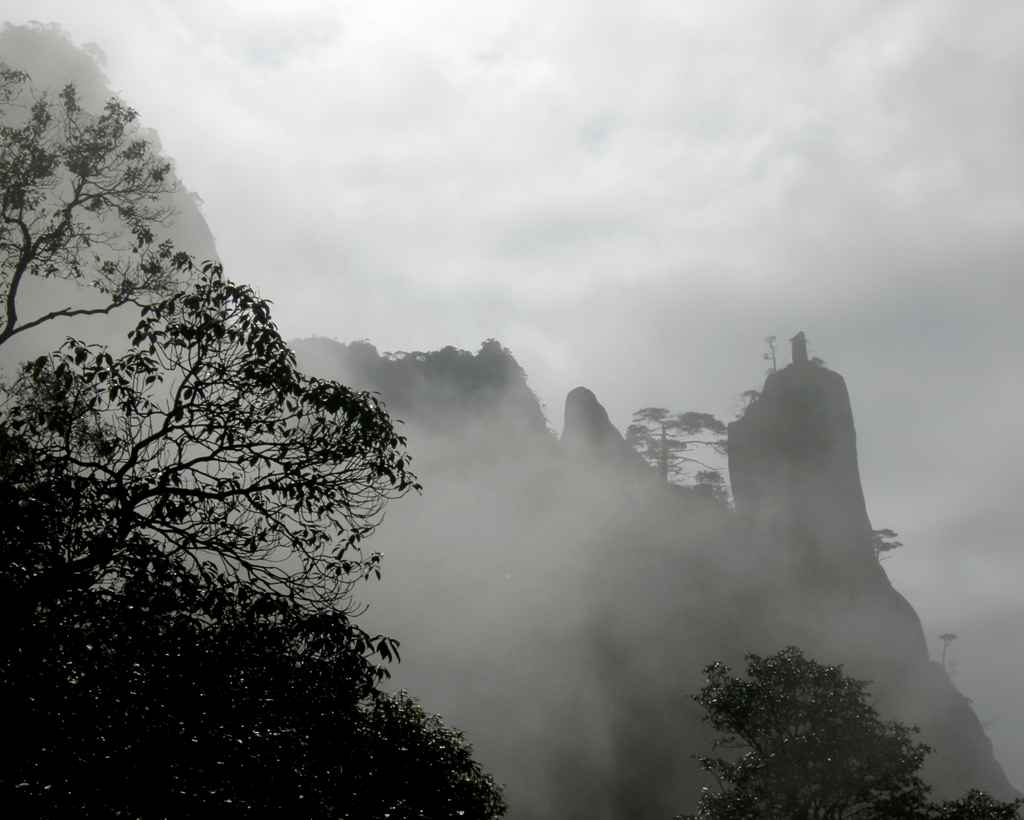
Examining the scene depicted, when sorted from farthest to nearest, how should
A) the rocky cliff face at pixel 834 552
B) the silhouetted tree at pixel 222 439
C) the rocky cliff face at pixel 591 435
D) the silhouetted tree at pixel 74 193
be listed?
the rocky cliff face at pixel 591 435 < the rocky cliff face at pixel 834 552 < the silhouetted tree at pixel 74 193 < the silhouetted tree at pixel 222 439

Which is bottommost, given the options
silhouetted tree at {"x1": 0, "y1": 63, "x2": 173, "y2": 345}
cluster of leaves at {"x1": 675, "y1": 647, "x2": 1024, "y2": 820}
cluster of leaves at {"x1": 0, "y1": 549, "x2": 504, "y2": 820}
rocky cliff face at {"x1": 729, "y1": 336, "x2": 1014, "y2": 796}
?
cluster of leaves at {"x1": 0, "y1": 549, "x2": 504, "y2": 820}

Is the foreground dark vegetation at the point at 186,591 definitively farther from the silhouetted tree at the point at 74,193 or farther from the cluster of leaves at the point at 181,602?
the silhouetted tree at the point at 74,193

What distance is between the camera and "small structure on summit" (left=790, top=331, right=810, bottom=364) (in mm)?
88125

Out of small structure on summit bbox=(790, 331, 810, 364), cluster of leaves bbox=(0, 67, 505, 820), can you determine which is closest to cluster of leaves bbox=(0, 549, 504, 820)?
cluster of leaves bbox=(0, 67, 505, 820)

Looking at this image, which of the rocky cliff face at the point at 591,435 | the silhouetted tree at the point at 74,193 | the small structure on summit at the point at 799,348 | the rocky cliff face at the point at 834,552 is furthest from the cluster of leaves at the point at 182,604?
the small structure on summit at the point at 799,348

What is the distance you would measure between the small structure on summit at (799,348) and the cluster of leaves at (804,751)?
6543cm

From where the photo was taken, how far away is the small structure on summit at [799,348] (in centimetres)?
8812

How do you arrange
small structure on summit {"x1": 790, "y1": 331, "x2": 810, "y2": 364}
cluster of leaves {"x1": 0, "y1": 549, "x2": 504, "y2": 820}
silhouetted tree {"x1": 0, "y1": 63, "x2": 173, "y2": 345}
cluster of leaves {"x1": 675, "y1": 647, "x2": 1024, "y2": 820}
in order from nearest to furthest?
cluster of leaves {"x1": 0, "y1": 549, "x2": 504, "y2": 820}, silhouetted tree {"x1": 0, "y1": 63, "x2": 173, "y2": 345}, cluster of leaves {"x1": 675, "y1": 647, "x2": 1024, "y2": 820}, small structure on summit {"x1": 790, "y1": 331, "x2": 810, "y2": 364}

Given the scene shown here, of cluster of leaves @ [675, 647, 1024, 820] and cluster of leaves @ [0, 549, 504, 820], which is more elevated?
cluster of leaves @ [675, 647, 1024, 820]

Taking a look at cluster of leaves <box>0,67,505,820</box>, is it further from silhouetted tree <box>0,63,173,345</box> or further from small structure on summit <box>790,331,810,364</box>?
small structure on summit <box>790,331,810,364</box>

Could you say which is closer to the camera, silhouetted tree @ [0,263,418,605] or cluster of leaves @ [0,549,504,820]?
cluster of leaves @ [0,549,504,820]

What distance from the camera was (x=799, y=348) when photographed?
290ft

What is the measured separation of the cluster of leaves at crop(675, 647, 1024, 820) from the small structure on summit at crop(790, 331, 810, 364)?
6543 centimetres

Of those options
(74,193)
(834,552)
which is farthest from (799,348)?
(74,193)
